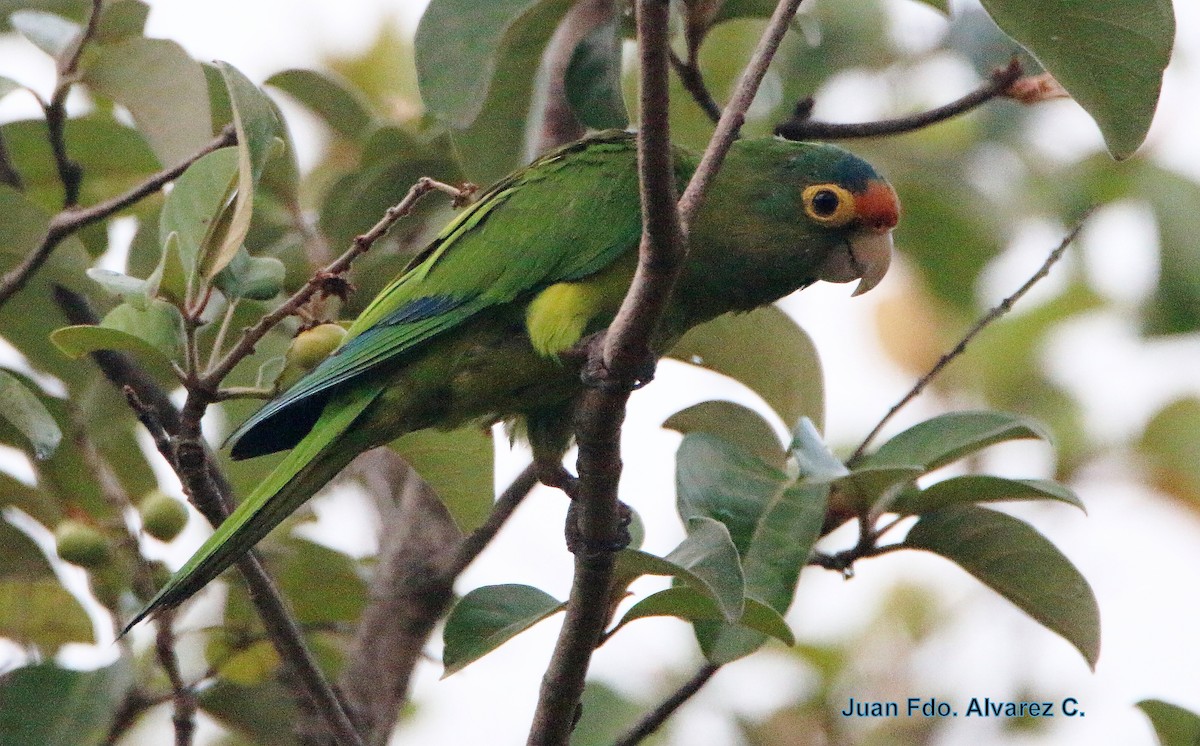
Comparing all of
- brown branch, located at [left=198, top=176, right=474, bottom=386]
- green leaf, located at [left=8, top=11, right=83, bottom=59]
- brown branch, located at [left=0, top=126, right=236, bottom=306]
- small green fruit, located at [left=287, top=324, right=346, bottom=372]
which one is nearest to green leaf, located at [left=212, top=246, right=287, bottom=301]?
brown branch, located at [left=198, top=176, right=474, bottom=386]

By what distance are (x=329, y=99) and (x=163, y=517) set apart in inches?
61.8

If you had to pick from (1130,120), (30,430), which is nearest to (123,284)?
(30,430)

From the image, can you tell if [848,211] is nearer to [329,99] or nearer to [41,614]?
[329,99]

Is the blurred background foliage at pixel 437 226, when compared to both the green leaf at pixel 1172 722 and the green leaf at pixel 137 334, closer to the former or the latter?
the green leaf at pixel 137 334

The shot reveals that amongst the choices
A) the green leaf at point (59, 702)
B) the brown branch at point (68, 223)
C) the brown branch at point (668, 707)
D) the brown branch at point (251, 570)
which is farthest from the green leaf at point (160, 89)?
the brown branch at point (668, 707)

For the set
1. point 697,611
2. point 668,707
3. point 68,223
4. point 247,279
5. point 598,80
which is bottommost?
point 668,707

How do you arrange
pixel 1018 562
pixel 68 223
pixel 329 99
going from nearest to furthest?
pixel 1018 562, pixel 68 223, pixel 329 99

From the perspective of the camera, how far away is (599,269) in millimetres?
3301

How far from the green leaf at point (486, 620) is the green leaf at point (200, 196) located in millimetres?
926

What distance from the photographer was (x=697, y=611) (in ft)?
8.79

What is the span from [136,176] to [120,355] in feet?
3.16

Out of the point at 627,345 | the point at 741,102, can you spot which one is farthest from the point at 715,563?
the point at 741,102

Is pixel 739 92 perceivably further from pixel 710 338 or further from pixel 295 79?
pixel 295 79

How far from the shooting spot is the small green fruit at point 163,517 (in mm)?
3285
